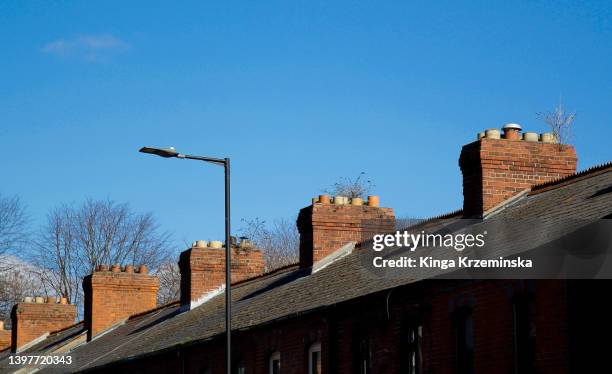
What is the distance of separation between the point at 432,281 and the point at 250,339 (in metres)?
9.07

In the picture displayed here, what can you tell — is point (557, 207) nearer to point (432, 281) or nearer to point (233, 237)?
point (432, 281)

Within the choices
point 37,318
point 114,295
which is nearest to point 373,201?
point 114,295

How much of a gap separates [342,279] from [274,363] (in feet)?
8.91

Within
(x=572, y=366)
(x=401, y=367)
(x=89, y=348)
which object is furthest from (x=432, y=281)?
(x=89, y=348)

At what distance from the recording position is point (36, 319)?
60.3m

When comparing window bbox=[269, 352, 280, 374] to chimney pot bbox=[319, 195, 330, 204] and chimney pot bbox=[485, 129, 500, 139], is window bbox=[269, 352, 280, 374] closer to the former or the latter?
chimney pot bbox=[319, 195, 330, 204]

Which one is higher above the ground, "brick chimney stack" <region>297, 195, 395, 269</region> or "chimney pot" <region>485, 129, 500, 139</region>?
"chimney pot" <region>485, 129, 500, 139</region>

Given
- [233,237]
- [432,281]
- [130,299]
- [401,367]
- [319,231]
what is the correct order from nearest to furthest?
[432,281] < [401,367] < [319,231] < [233,237] < [130,299]

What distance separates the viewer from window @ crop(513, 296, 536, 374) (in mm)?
19266

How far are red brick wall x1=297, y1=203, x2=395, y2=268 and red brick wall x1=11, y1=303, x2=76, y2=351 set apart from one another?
93.9 feet

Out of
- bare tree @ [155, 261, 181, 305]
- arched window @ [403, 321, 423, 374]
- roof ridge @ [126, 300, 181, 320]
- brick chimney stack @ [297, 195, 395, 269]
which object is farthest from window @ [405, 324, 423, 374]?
bare tree @ [155, 261, 181, 305]

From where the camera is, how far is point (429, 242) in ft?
84.7

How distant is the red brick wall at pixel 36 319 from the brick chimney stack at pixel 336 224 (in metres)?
28.5

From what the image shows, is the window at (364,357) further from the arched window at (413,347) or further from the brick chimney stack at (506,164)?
the brick chimney stack at (506,164)
